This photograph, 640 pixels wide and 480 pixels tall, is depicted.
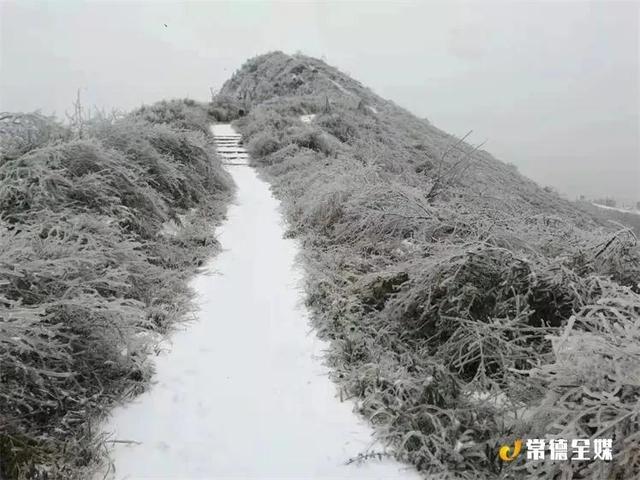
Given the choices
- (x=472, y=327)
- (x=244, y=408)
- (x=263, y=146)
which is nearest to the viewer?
(x=244, y=408)

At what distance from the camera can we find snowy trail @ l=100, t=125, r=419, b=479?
2.54 metres

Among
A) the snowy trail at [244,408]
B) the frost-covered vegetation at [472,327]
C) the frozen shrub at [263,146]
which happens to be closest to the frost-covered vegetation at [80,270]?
the snowy trail at [244,408]

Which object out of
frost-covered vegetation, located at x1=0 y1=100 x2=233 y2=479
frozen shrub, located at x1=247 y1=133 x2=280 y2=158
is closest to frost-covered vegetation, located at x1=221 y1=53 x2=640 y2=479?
frost-covered vegetation, located at x1=0 y1=100 x2=233 y2=479

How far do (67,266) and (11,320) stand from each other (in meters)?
0.59

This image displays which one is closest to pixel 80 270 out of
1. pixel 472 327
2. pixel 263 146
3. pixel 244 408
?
pixel 244 408

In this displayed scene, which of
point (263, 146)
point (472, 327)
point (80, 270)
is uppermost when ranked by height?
point (263, 146)

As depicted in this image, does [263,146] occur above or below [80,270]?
above

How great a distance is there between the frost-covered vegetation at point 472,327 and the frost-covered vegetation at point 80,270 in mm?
1586

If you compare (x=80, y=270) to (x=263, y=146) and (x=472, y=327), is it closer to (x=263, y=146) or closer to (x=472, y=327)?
(x=472, y=327)

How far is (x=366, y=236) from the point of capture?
5367mm

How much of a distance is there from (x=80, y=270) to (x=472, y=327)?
3.07 m

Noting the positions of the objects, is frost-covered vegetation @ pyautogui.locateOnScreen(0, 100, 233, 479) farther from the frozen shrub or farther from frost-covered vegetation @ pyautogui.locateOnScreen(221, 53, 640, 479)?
the frozen shrub

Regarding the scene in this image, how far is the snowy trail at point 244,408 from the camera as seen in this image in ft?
8.35

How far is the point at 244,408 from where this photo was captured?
2990mm
